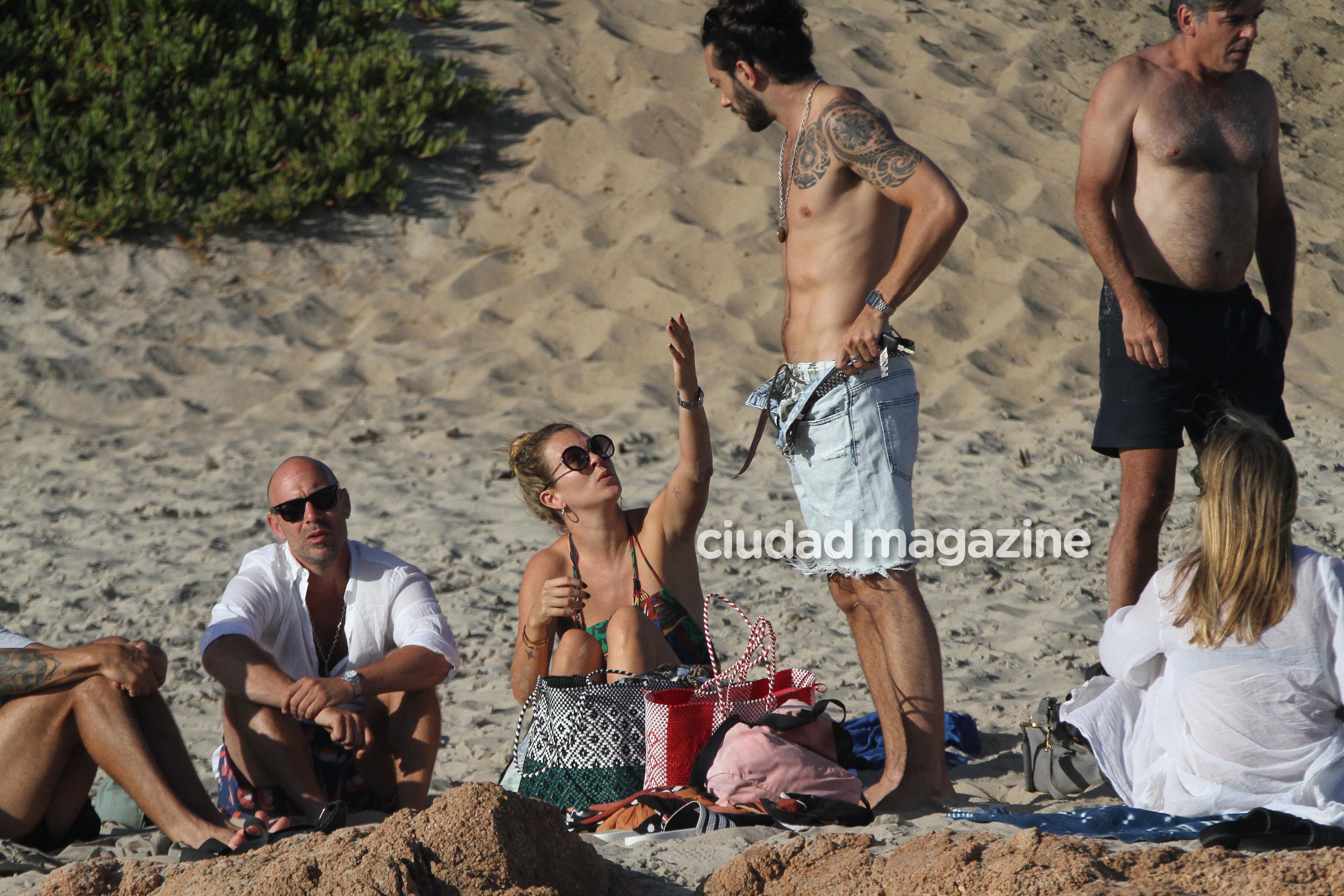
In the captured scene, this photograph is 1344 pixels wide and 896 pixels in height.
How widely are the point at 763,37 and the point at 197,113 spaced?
541 centimetres

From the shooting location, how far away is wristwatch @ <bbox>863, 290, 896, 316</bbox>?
9.82 ft

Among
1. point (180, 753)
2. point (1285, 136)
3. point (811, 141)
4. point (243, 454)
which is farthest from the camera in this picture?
point (1285, 136)

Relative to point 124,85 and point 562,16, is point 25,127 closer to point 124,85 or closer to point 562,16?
point 124,85

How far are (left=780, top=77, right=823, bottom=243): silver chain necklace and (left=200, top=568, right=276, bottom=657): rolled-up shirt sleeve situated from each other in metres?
1.65

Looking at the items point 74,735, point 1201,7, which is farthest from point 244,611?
point 1201,7

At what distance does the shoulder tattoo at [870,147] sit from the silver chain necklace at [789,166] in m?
0.10

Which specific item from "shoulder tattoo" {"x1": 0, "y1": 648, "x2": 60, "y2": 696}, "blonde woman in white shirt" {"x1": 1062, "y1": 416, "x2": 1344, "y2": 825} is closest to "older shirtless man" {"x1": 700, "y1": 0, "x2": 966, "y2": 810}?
"blonde woman in white shirt" {"x1": 1062, "y1": 416, "x2": 1344, "y2": 825}

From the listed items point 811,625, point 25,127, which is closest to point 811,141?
point 811,625

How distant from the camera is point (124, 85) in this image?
7.43 metres

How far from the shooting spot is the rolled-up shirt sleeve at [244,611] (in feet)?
10.5

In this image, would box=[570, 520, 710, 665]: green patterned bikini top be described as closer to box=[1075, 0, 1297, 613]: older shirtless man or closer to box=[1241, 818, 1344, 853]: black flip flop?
box=[1075, 0, 1297, 613]: older shirtless man

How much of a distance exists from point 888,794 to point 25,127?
6689 mm

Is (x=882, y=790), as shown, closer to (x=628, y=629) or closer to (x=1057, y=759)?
(x=1057, y=759)

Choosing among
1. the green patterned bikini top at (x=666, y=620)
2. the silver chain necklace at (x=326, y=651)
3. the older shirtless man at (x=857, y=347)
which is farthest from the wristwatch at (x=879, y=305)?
the silver chain necklace at (x=326, y=651)
